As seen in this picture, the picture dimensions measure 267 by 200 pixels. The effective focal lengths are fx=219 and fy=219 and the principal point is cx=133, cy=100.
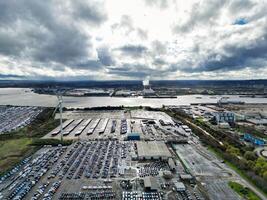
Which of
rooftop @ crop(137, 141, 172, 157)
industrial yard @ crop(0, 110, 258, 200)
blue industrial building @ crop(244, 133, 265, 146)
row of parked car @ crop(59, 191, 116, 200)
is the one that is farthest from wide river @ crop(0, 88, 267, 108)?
row of parked car @ crop(59, 191, 116, 200)

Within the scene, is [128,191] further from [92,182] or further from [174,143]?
[174,143]

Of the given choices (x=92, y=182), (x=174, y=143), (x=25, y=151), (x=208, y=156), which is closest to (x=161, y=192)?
(x=92, y=182)

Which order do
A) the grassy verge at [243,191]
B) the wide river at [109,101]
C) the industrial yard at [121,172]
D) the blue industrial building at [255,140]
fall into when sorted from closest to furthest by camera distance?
the grassy verge at [243,191], the industrial yard at [121,172], the blue industrial building at [255,140], the wide river at [109,101]

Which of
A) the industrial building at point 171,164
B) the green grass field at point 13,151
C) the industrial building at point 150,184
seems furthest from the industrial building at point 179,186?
the green grass field at point 13,151

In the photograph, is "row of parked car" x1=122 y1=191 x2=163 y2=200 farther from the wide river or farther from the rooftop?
the wide river

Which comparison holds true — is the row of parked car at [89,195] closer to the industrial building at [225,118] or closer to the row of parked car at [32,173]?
the row of parked car at [32,173]

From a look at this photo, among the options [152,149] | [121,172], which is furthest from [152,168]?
[152,149]

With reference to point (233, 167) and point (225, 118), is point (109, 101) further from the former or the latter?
point (233, 167)
